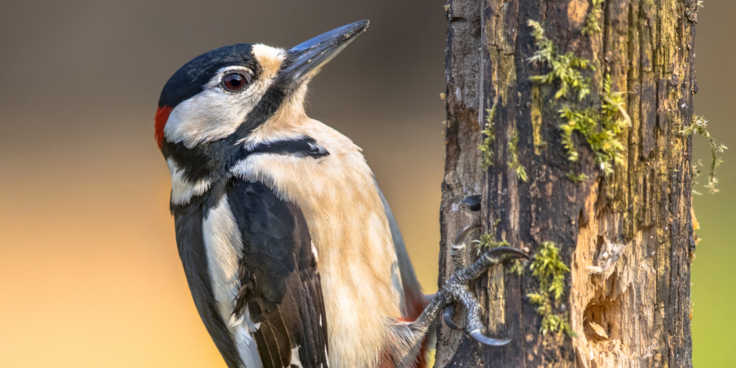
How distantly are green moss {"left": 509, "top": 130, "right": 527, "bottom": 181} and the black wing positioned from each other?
629 mm

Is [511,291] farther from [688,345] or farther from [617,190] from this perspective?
[688,345]

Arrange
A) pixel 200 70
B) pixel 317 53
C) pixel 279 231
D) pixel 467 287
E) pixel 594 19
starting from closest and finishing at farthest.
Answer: pixel 594 19, pixel 467 287, pixel 279 231, pixel 200 70, pixel 317 53

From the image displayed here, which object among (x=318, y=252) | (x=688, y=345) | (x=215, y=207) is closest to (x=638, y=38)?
(x=688, y=345)

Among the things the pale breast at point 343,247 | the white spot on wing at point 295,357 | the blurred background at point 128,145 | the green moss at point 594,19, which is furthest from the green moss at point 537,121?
the blurred background at point 128,145

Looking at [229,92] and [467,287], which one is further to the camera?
[229,92]

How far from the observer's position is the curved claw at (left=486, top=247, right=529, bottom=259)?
1.14 meters

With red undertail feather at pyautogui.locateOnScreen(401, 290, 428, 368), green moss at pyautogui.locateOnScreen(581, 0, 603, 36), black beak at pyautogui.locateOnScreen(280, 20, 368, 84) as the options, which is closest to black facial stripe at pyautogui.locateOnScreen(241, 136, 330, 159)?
black beak at pyautogui.locateOnScreen(280, 20, 368, 84)

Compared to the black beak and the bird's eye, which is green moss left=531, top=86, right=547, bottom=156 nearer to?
the black beak

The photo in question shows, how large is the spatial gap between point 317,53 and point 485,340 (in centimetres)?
106

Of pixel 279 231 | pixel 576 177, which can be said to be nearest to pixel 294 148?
pixel 279 231

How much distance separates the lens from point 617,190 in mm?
1137

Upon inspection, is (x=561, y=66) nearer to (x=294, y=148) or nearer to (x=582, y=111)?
(x=582, y=111)

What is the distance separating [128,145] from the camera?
4477mm

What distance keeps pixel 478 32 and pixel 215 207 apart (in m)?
0.84
